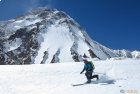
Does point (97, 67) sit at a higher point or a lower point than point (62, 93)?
higher

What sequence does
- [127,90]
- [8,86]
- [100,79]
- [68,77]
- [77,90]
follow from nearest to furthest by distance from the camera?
[127,90], [77,90], [100,79], [8,86], [68,77]

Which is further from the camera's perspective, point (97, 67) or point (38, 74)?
point (97, 67)

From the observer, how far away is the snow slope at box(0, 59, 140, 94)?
22.4m

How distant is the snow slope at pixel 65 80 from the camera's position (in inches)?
883

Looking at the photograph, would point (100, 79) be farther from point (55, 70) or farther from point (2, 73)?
point (2, 73)

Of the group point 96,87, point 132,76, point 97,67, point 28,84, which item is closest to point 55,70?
point 97,67

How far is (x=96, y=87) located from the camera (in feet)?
75.7

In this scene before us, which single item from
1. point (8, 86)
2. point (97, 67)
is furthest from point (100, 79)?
point (97, 67)

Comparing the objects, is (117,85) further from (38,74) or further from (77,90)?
(38,74)

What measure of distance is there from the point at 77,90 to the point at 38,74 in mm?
11201

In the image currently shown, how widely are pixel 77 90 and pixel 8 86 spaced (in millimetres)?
7677

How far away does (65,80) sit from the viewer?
28.5 m

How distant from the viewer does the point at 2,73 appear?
35.3 m

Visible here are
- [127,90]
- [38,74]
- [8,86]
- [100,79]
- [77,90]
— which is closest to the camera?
[127,90]
